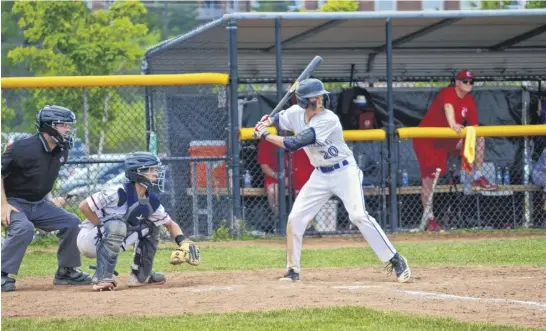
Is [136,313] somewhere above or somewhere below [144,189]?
below

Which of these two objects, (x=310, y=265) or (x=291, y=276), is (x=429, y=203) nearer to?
(x=310, y=265)

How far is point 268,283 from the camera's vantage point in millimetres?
8773

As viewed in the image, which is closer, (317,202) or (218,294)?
(218,294)

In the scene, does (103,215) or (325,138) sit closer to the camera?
(103,215)

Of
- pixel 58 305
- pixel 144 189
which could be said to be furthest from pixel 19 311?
pixel 144 189

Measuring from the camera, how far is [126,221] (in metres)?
8.76

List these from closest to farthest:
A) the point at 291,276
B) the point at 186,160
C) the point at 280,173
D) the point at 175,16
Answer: the point at 291,276
the point at 186,160
the point at 280,173
the point at 175,16

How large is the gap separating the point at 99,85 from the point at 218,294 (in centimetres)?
527

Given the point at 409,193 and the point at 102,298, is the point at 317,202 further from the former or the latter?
the point at 409,193

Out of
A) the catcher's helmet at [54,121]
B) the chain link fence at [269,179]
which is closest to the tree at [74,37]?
the chain link fence at [269,179]

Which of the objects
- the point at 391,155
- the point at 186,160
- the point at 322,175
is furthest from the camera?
the point at 391,155

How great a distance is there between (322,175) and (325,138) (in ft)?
1.15

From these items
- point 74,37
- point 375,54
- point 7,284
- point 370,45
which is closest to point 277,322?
point 7,284

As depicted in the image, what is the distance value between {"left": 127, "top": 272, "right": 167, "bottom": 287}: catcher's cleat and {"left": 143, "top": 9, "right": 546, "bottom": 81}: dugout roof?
178 inches
